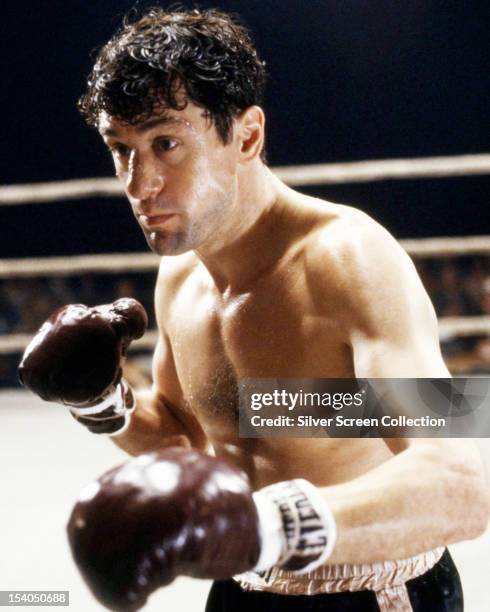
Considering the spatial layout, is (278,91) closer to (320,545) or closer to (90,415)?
(90,415)

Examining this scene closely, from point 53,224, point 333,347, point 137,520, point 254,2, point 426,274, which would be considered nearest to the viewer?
point 137,520

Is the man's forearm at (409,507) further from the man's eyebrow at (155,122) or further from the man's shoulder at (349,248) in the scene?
the man's eyebrow at (155,122)

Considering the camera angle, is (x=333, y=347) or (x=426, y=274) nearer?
(x=333, y=347)

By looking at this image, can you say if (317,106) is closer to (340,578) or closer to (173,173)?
(173,173)

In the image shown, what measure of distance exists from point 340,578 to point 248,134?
0.52m

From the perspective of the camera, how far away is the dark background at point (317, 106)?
5.05 m

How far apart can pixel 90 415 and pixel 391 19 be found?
15.1 feet

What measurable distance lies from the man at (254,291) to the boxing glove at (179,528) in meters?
0.09

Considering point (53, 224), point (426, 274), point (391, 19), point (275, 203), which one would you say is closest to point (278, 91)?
A: point (391, 19)

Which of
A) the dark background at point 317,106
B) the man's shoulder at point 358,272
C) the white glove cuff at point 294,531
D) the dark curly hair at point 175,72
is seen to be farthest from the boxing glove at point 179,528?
the dark background at point 317,106

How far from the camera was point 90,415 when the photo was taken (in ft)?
3.56

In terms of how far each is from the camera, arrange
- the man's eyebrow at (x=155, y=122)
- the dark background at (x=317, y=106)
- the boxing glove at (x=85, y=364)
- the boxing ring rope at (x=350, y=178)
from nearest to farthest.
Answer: the man's eyebrow at (x=155, y=122), the boxing glove at (x=85, y=364), the boxing ring rope at (x=350, y=178), the dark background at (x=317, y=106)

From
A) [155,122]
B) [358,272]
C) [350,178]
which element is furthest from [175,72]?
[350,178]

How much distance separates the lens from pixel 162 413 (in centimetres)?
117
